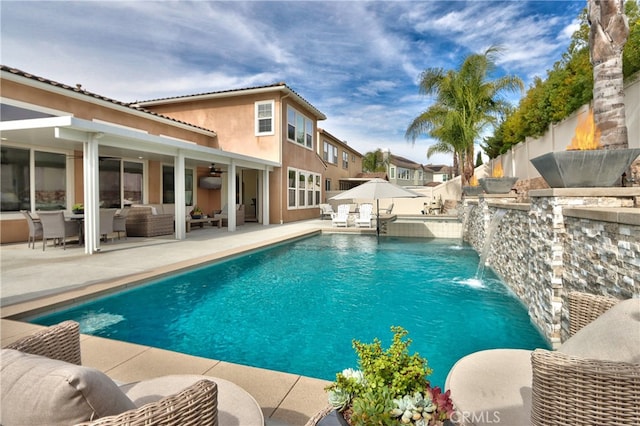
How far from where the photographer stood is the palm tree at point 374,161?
46.2m

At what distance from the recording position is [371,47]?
1385 cm

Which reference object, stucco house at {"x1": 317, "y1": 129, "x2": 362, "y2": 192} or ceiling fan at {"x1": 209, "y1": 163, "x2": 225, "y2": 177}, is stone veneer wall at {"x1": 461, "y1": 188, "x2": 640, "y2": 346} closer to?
ceiling fan at {"x1": 209, "y1": 163, "x2": 225, "y2": 177}

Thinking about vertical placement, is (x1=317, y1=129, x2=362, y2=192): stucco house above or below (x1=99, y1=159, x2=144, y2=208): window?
above

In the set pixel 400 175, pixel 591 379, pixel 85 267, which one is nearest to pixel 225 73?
pixel 85 267

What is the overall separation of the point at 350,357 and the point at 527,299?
126 inches

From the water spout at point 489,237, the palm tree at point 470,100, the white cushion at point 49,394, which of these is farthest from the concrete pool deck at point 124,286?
the palm tree at point 470,100

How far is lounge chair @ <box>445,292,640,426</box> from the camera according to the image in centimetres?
136

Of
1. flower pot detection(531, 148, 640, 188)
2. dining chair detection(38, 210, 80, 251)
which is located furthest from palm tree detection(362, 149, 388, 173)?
flower pot detection(531, 148, 640, 188)

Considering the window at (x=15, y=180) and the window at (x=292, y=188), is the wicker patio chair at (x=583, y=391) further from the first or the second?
the window at (x=292, y=188)

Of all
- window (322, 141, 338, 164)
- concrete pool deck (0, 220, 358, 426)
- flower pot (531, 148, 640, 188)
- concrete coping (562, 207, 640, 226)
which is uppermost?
window (322, 141, 338, 164)

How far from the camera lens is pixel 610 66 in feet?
14.0

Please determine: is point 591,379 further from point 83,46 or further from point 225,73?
point 225,73

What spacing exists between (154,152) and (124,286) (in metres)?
5.87

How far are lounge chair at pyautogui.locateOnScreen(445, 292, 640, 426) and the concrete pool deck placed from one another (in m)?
1.11
